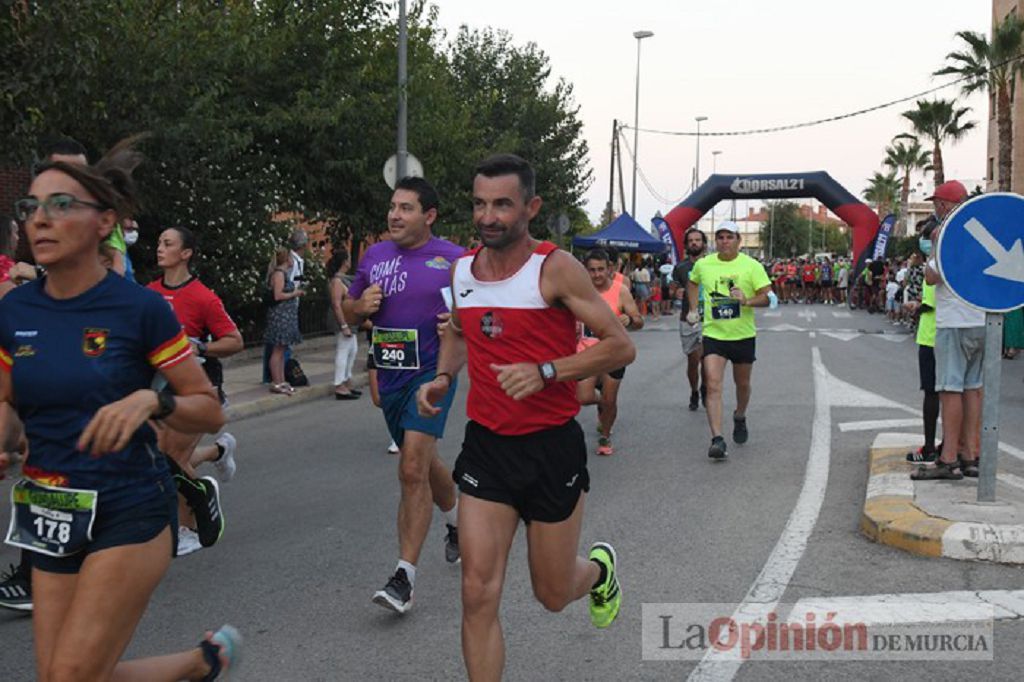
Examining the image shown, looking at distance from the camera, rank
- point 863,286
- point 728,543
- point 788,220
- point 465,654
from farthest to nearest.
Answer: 1. point 788,220
2. point 863,286
3. point 728,543
4. point 465,654

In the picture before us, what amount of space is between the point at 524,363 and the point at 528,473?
0.41 metres

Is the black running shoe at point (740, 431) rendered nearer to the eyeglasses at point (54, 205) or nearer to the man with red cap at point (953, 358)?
the man with red cap at point (953, 358)

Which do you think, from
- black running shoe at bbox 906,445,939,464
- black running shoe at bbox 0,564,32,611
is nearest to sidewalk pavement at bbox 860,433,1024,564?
black running shoe at bbox 906,445,939,464

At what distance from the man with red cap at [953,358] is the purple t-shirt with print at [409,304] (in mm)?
3475

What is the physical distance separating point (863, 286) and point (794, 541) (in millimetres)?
35384

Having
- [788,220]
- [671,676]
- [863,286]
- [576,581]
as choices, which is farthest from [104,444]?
[788,220]

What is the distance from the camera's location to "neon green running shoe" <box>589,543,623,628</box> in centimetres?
428

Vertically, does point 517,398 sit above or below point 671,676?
above

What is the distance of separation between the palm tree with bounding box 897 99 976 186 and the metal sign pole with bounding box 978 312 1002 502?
4657 centimetres

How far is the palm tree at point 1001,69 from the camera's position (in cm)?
3494

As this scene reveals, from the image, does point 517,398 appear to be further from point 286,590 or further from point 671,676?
point 286,590

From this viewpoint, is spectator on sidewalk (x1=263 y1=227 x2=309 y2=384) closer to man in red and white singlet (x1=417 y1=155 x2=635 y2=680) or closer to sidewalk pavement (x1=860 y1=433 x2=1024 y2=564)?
sidewalk pavement (x1=860 y1=433 x2=1024 y2=564)

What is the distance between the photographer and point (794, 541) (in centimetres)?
623

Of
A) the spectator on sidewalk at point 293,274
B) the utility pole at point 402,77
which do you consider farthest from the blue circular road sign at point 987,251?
the utility pole at point 402,77
